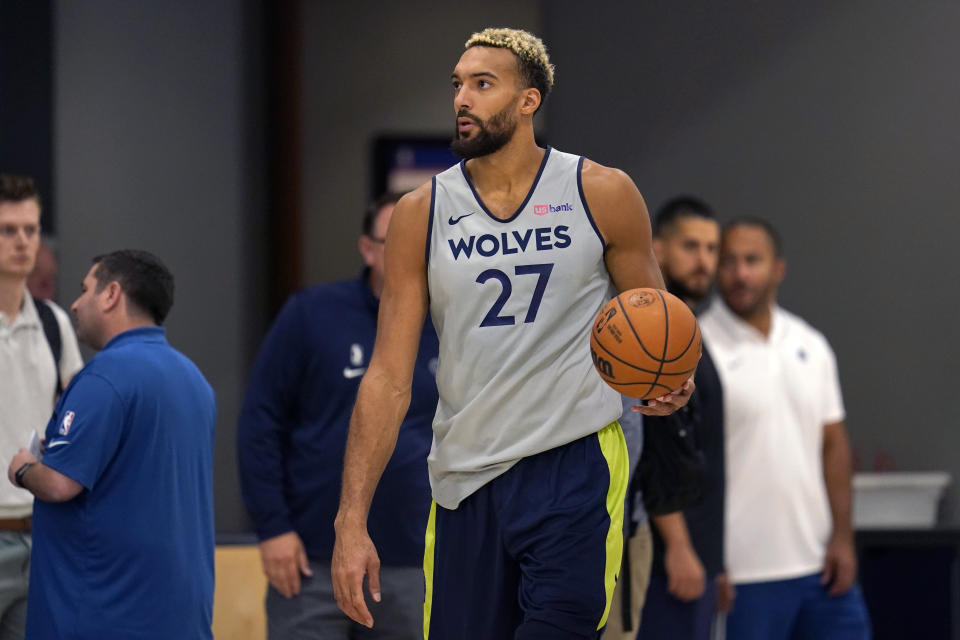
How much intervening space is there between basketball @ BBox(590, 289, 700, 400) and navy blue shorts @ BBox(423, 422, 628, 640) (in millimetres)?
227

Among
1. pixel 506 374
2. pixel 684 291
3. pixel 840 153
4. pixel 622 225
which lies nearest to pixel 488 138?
pixel 622 225

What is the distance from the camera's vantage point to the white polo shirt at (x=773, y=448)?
5.64m

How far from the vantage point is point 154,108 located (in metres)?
7.52

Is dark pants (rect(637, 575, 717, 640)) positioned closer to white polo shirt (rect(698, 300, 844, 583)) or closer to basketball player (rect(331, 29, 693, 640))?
white polo shirt (rect(698, 300, 844, 583))

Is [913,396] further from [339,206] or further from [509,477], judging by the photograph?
[339,206]

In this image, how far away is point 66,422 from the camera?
3945 mm

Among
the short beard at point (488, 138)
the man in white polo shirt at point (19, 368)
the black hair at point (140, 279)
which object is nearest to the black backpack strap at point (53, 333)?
the man in white polo shirt at point (19, 368)

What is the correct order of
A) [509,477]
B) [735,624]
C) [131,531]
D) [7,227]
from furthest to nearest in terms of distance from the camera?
[735,624], [7,227], [131,531], [509,477]

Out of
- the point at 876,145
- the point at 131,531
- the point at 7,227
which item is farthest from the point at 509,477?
the point at 876,145

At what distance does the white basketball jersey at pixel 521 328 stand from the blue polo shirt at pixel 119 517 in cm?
107

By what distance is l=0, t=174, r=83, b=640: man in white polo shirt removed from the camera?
454 centimetres

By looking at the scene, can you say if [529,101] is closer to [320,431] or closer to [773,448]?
[320,431]

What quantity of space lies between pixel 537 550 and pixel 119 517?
1.38 metres

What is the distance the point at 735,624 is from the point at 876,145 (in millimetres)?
2734
